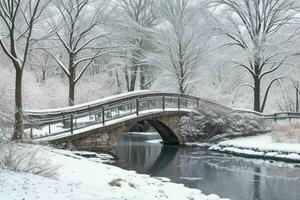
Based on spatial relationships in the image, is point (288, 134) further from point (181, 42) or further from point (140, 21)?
point (140, 21)

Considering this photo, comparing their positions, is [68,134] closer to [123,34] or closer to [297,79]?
[123,34]

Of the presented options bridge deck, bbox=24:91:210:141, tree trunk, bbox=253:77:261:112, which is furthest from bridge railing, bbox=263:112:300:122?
bridge deck, bbox=24:91:210:141

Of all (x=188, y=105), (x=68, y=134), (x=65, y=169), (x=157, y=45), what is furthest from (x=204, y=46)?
(x=65, y=169)

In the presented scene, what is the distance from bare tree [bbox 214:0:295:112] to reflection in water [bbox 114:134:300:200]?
7.87 metres

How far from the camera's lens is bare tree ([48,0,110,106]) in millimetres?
28811

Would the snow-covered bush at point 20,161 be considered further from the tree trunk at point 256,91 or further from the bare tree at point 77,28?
the tree trunk at point 256,91

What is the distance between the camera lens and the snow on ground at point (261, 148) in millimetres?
20516

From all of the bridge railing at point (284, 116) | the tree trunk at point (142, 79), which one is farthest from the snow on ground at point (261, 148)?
the tree trunk at point (142, 79)

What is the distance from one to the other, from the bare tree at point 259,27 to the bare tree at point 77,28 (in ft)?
26.1

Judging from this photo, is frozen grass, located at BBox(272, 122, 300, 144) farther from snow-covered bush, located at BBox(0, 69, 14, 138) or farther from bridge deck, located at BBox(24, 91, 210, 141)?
snow-covered bush, located at BBox(0, 69, 14, 138)

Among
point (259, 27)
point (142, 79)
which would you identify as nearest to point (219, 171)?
point (259, 27)

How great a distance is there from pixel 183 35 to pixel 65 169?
77.3 ft

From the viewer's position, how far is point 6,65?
109 feet

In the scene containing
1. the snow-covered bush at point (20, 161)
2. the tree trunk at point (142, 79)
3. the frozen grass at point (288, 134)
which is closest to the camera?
the snow-covered bush at point (20, 161)
